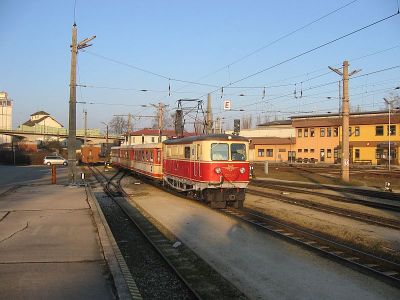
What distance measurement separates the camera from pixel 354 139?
63.2 meters

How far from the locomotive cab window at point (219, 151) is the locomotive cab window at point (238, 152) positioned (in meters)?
0.27

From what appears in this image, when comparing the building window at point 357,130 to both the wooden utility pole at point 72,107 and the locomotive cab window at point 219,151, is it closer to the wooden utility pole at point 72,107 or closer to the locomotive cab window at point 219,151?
the wooden utility pole at point 72,107

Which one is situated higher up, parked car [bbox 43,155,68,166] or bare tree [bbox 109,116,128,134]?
bare tree [bbox 109,116,128,134]

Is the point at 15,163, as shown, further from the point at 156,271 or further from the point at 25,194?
the point at 156,271

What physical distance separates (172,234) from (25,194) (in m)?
9.75

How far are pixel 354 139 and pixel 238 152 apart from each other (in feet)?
163

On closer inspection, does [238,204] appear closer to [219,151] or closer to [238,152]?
[238,152]

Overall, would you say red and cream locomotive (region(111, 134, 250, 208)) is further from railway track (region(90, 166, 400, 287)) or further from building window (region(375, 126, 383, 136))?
building window (region(375, 126, 383, 136))

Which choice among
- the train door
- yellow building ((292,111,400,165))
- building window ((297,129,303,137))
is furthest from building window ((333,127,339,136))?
the train door

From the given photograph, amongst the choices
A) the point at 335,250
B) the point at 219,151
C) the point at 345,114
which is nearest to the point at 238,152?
the point at 219,151

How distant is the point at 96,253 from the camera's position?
8.64m

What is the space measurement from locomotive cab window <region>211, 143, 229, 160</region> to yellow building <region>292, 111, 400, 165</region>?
46.9 meters

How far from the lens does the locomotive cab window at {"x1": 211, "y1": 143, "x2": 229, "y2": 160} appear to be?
1728 centimetres

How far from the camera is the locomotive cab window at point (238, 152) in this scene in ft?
57.9
